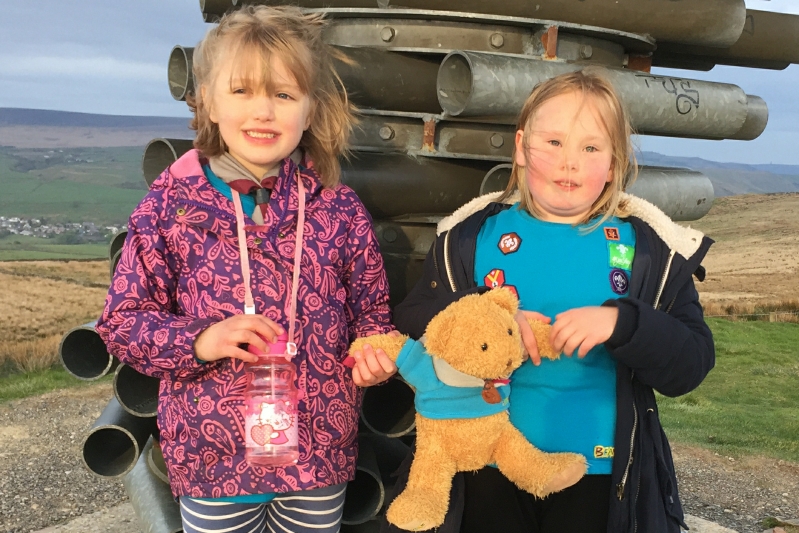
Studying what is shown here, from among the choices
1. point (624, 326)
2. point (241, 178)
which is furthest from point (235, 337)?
point (624, 326)

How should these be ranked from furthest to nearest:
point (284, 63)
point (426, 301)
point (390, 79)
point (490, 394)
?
1. point (390, 79)
2. point (426, 301)
3. point (284, 63)
4. point (490, 394)

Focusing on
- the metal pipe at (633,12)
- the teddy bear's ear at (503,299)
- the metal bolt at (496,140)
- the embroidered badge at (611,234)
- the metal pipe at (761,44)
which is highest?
the metal pipe at (633,12)

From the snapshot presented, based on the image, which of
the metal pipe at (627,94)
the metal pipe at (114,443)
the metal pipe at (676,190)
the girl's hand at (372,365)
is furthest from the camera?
the metal pipe at (676,190)

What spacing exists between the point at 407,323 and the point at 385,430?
68 cm

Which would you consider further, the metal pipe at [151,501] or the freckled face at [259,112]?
the metal pipe at [151,501]

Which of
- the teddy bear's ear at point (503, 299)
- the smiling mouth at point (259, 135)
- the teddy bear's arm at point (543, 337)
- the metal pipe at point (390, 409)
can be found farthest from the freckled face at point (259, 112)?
the metal pipe at point (390, 409)

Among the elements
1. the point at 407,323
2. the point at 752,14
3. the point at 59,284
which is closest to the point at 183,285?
the point at 407,323

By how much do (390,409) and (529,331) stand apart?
106 cm

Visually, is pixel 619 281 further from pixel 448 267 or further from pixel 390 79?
pixel 390 79

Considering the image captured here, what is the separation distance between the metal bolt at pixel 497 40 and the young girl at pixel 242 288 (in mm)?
1345

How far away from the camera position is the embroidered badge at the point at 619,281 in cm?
212

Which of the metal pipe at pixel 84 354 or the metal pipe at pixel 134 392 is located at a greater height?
the metal pipe at pixel 84 354

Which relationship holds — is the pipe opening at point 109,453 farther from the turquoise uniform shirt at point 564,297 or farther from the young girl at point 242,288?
the turquoise uniform shirt at point 564,297

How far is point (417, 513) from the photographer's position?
1.96 m
